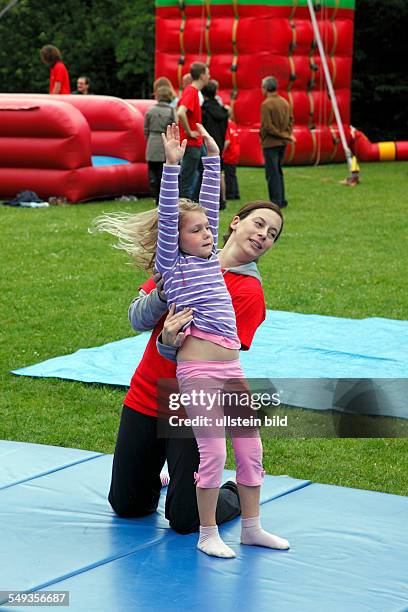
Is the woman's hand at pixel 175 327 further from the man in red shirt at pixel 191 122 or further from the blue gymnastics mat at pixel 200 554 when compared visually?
the man in red shirt at pixel 191 122

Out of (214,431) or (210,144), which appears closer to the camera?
(214,431)

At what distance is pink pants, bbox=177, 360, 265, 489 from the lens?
3.49m

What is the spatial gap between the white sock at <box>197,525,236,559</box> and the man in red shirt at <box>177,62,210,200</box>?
8.00m

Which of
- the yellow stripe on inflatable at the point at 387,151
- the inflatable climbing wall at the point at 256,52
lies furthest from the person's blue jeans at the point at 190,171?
the yellow stripe on inflatable at the point at 387,151

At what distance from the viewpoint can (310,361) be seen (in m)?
6.37

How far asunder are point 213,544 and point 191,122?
8.46 meters

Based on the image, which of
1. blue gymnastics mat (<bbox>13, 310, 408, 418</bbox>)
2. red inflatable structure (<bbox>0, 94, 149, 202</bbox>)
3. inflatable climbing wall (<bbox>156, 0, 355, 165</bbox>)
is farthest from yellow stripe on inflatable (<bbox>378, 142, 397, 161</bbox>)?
blue gymnastics mat (<bbox>13, 310, 408, 418</bbox>)

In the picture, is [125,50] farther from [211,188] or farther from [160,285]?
[160,285]

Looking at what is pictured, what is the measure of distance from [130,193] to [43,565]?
11.3m

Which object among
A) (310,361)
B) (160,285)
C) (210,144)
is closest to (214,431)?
(160,285)

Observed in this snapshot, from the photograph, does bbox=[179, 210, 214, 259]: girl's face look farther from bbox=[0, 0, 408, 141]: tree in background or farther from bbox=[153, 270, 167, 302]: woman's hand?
bbox=[0, 0, 408, 141]: tree in background

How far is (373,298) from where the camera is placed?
27.1 feet

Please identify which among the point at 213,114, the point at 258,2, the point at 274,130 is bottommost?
the point at 274,130

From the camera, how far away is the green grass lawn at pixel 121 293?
5.16m
